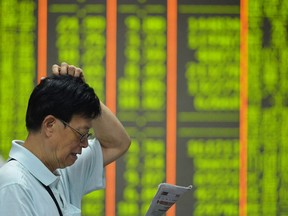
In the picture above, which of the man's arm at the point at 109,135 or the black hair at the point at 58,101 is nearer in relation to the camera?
the black hair at the point at 58,101

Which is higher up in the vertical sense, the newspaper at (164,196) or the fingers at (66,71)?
the fingers at (66,71)

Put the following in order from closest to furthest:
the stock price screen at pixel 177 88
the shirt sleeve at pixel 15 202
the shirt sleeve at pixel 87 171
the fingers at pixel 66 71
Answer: the shirt sleeve at pixel 15 202 < the fingers at pixel 66 71 < the shirt sleeve at pixel 87 171 < the stock price screen at pixel 177 88

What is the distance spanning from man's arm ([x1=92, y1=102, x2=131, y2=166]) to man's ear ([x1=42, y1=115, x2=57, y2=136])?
40 centimetres

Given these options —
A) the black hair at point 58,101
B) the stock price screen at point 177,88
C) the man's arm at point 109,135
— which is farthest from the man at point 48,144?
the stock price screen at point 177,88

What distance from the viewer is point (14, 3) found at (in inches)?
91.7

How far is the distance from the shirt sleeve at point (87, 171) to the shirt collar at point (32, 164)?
0.29m

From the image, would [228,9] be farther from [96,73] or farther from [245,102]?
[96,73]

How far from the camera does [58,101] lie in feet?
4.06

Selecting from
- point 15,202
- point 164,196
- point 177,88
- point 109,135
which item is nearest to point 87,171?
point 109,135

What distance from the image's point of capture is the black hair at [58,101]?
1235 mm

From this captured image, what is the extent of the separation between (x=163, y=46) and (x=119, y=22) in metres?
0.23

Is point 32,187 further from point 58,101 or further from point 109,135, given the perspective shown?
point 109,135

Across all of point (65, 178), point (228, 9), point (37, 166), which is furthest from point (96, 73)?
point (37, 166)

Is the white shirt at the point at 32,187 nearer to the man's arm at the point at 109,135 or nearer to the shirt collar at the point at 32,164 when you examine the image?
the shirt collar at the point at 32,164
